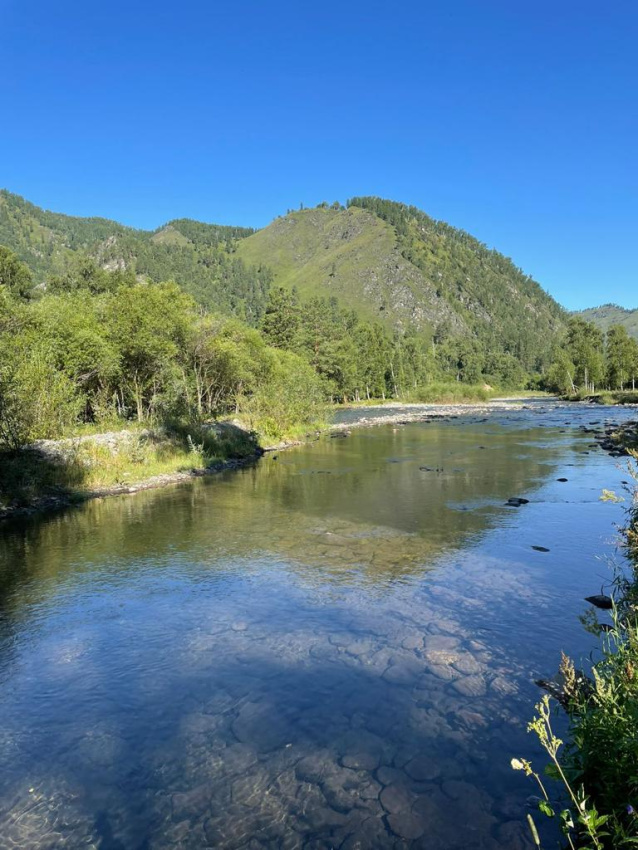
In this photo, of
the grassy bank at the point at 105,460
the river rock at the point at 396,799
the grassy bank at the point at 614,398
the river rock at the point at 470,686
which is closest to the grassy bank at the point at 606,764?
the river rock at the point at 396,799

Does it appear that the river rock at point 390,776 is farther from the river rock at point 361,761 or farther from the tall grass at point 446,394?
the tall grass at point 446,394

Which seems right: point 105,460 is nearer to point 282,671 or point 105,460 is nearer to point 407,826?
point 282,671

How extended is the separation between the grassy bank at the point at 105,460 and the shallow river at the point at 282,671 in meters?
3.93

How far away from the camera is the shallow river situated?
21.5ft

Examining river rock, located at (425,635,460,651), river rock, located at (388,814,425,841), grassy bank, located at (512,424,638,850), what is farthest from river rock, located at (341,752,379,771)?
river rock, located at (425,635,460,651)

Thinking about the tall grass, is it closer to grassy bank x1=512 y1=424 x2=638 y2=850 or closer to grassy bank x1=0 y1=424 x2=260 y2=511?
grassy bank x1=0 y1=424 x2=260 y2=511

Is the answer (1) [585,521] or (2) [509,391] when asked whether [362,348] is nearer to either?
(2) [509,391]

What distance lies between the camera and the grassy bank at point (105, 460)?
24281mm

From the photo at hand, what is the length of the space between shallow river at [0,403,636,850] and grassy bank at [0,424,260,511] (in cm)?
393

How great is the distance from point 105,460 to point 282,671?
2245 cm

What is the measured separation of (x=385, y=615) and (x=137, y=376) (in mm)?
38742

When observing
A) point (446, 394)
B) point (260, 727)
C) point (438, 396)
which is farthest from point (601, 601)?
point (446, 394)

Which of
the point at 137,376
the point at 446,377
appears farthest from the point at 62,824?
the point at 446,377

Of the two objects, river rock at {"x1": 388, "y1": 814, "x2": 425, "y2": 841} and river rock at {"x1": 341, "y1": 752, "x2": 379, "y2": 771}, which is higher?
river rock at {"x1": 341, "y1": 752, "x2": 379, "y2": 771}
